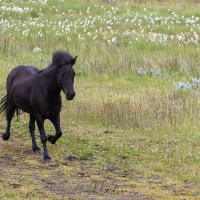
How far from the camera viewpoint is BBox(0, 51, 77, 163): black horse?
9.92m

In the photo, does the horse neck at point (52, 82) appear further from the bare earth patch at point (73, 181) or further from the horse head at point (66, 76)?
the bare earth patch at point (73, 181)

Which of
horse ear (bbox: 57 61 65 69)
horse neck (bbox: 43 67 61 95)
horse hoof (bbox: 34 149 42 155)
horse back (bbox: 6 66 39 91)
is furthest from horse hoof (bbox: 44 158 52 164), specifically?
horse back (bbox: 6 66 39 91)

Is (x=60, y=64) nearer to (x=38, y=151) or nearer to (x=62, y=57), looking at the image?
(x=62, y=57)

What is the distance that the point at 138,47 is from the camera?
65.8ft

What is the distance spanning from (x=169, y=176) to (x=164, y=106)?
394 centimetres

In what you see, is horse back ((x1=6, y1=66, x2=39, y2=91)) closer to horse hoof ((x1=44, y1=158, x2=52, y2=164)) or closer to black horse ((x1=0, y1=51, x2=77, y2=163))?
black horse ((x1=0, y1=51, x2=77, y2=163))

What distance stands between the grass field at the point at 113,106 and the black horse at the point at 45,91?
1.97ft

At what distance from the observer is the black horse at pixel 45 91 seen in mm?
9922

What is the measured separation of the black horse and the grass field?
60 cm

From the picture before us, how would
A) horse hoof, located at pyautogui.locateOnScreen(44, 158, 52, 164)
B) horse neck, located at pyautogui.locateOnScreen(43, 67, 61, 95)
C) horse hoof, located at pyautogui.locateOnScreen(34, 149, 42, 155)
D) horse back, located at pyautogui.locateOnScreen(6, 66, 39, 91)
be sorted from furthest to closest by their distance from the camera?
horse back, located at pyautogui.locateOnScreen(6, 66, 39, 91)
horse hoof, located at pyautogui.locateOnScreen(34, 149, 42, 155)
horse neck, located at pyautogui.locateOnScreen(43, 67, 61, 95)
horse hoof, located at pyautogui.locateOnScreen(44, 158, 52, 164)

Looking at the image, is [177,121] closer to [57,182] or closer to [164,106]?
[164,106]

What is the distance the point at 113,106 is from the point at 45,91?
3.40 metres

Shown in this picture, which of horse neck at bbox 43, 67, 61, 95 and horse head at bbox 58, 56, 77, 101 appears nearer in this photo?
horse head at bbox 58, 56, 77, 101

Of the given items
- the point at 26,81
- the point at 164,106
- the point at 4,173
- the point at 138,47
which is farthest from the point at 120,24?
the point at 4,173
